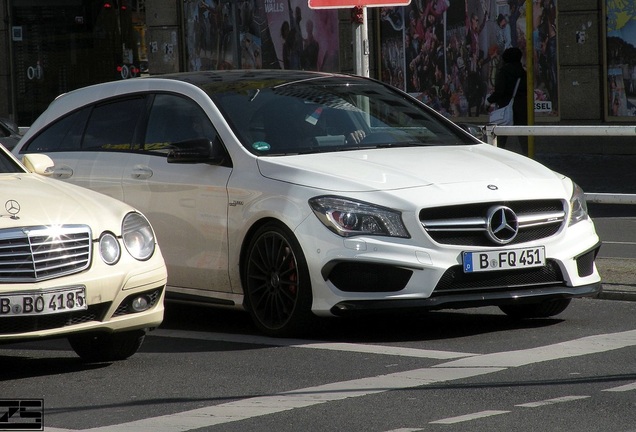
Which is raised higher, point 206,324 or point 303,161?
point 303,161

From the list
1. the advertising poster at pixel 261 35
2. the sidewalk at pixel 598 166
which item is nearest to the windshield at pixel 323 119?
the sidewalk at pixel 598 166

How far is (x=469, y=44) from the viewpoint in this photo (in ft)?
74.0

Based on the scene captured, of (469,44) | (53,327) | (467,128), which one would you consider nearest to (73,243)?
(53,327)

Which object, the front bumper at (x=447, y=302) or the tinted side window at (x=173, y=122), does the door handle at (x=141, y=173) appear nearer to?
the tinted side window at (x=173, y=122)

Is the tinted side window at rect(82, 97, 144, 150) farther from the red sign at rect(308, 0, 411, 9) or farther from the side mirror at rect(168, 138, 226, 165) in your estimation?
the red sign at rect(308, 0, 411, 9)

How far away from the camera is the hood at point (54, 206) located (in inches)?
286

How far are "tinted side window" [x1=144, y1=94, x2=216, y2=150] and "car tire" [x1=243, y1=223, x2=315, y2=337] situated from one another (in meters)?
1.02

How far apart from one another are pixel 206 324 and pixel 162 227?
2.32ft

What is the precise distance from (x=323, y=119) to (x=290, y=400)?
298cm

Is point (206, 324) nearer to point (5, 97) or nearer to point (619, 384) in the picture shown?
point (619, 384)

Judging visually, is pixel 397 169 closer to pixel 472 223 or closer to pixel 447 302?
pixel 472 223

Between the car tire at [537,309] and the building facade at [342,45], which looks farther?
the building facade at [342,45]

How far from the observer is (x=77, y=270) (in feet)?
23.8

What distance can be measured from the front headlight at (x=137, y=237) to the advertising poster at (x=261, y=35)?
16.8 metres
